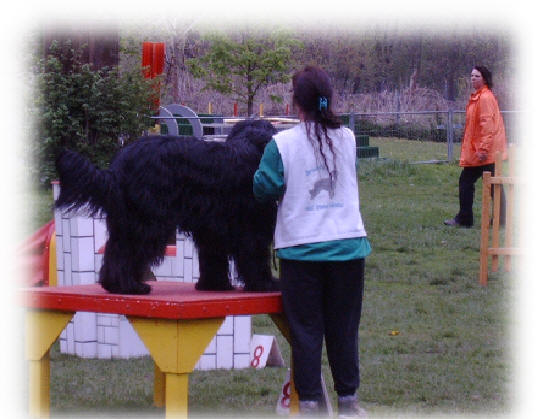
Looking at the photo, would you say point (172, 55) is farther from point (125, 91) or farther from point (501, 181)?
point (501, 181)

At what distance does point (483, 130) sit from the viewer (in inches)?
429

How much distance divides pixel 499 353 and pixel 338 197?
2673 mm

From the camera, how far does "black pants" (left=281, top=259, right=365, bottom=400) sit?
4.44m

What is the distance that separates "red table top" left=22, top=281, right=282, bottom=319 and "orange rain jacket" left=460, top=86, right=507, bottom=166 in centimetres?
685

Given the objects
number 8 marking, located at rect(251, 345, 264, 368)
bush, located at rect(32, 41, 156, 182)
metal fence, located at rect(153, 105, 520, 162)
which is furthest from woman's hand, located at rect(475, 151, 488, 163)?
Answer: metal fence, located at rect(153, 105, 520, 162)

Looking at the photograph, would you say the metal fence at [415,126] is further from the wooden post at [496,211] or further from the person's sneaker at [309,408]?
the person's sneaker at [309,408]

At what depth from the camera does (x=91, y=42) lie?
9.57 meters

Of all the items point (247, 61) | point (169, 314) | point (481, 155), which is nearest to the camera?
point (169, 314)

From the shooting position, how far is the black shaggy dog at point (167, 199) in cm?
436

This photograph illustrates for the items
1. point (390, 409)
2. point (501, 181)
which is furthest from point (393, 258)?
point (390, 409)

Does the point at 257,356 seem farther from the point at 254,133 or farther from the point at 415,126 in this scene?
the point at 415,126

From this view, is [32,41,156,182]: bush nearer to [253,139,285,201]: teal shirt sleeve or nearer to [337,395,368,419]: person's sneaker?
[253,139,285,201]: teal shirt sleeve

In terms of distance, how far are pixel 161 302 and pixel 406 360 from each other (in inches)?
101

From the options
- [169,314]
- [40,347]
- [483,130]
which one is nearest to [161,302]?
[169,314]
